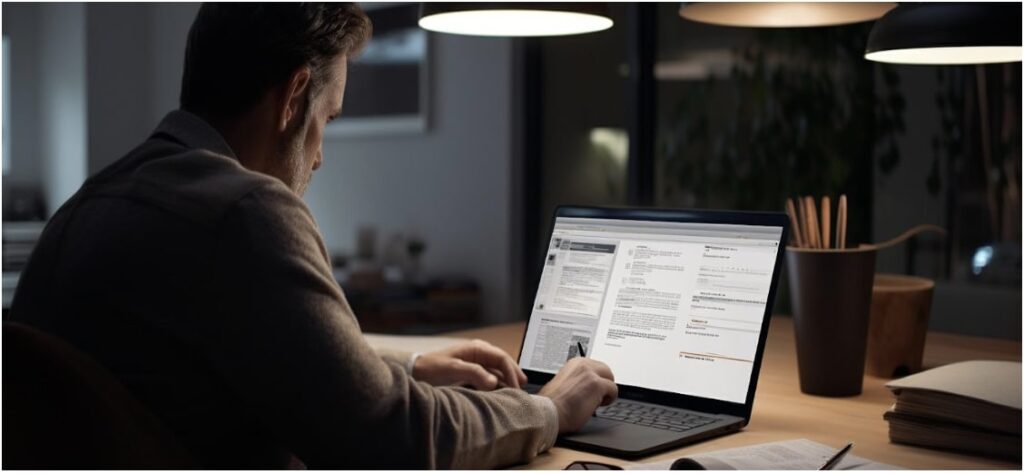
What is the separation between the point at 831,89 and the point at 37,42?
406 centimetres

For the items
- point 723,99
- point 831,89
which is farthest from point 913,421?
point 723,99

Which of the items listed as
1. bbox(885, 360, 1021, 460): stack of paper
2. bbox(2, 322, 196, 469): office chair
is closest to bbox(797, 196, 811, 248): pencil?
bbox(885, 360, 1021, 460): stack of paper

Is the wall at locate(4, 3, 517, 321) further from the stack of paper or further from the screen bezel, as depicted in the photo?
the stack of paper

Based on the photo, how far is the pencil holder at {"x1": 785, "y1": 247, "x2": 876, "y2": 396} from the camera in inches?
57.2

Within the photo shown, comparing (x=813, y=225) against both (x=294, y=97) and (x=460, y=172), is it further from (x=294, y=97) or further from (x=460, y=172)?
(x=460, y=172)

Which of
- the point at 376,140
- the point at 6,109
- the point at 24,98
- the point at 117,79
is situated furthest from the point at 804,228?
the point at 6,109

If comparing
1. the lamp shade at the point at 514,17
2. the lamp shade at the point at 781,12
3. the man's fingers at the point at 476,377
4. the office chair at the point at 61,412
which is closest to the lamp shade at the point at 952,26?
the lamp shade at the point at 781,12

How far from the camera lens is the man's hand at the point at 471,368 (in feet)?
4.48

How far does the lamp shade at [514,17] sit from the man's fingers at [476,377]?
1.63ft

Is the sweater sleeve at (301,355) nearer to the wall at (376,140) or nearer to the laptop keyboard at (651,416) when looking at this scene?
the laptop keyboard at (651,416)

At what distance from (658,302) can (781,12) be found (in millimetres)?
740

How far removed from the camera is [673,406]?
4.39 feet

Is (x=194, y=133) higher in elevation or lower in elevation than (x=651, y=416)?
higher

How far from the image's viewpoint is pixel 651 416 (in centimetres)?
130
